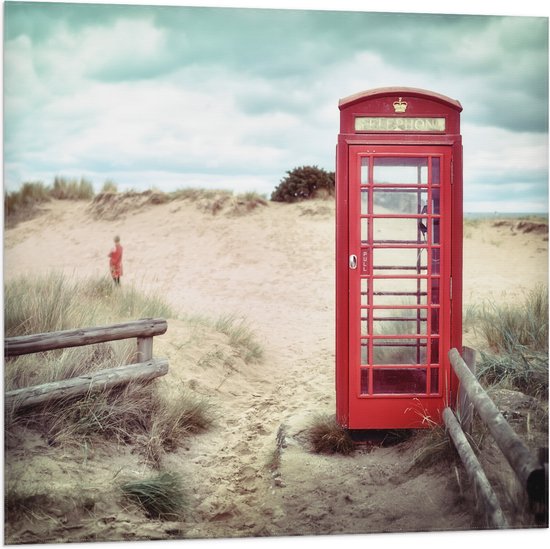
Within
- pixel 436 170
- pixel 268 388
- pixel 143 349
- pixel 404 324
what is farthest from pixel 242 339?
pixel 436 170

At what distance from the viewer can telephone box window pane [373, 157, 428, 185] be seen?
4.52 metres

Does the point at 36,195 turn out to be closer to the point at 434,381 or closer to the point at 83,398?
the point at 83,398

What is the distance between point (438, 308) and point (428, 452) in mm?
928

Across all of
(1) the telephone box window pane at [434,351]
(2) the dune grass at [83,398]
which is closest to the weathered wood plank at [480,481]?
(1) the telephone box window pane at [434,351]

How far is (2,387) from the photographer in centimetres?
424

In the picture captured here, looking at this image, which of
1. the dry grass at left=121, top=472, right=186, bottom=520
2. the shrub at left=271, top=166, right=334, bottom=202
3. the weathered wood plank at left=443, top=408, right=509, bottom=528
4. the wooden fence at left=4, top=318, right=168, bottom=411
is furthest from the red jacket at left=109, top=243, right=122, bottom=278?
the weathered wood plank at left=443, top=408, right=509, bottom=528

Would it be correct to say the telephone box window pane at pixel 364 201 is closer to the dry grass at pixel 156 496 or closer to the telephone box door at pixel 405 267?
the telephone box door at pixel 405 267

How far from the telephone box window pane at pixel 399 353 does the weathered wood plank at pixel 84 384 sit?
1.57 meters

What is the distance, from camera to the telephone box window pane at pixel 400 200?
14.9 ft

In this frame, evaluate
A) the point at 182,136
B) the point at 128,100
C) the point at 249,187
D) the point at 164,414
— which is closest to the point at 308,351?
the point at 164,414

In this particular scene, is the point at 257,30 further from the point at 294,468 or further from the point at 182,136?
the point at 182,136

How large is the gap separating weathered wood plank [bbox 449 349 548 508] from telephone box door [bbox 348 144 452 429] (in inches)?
21.2

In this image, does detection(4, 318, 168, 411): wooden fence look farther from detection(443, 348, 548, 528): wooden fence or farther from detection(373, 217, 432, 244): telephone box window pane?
detection(443, 348, 548, 528): wooden fence

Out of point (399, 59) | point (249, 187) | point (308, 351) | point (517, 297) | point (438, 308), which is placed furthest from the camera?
point (249, 187)
